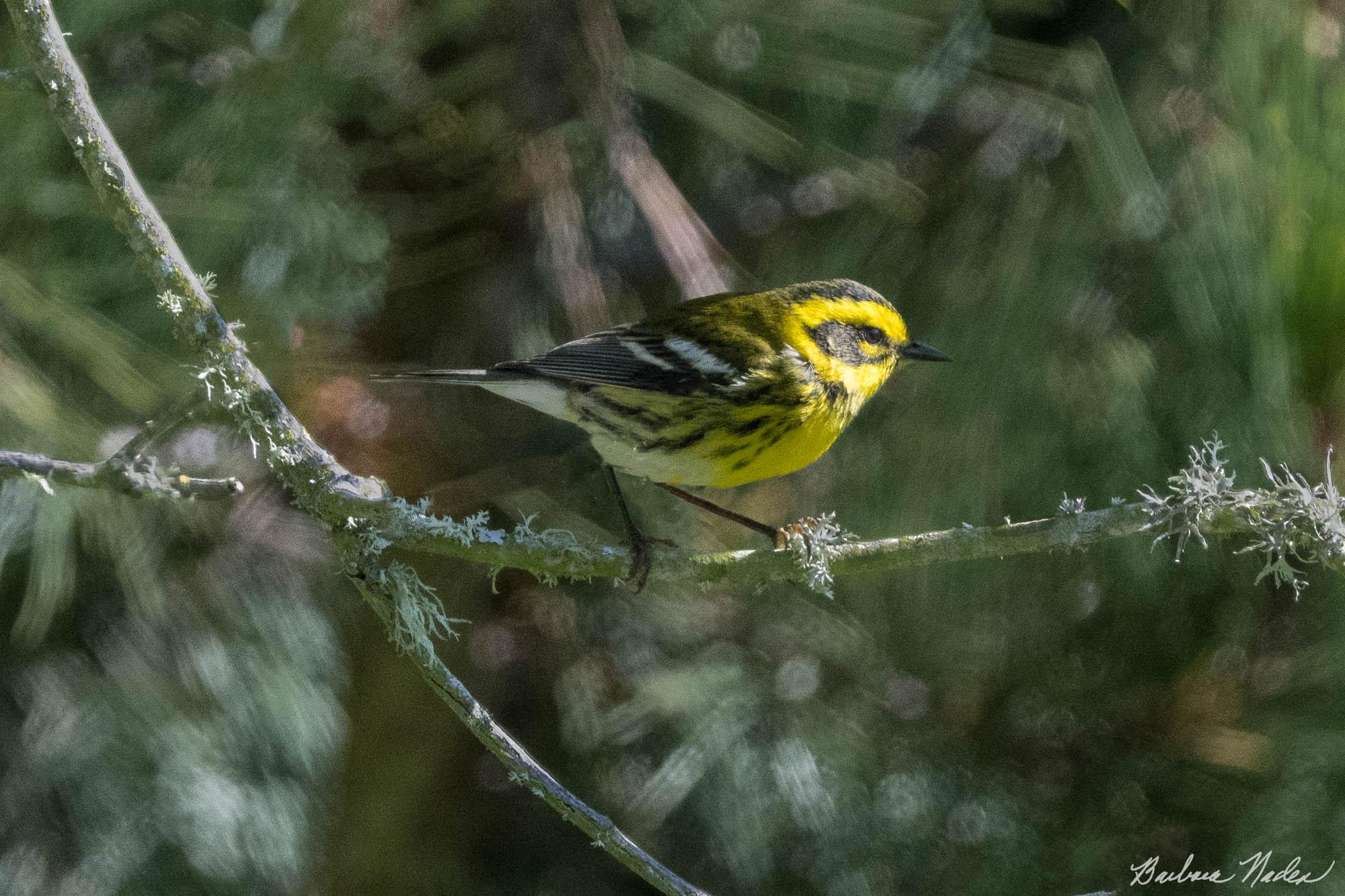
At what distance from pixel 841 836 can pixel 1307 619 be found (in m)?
0.81

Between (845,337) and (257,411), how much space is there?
2.91 feet

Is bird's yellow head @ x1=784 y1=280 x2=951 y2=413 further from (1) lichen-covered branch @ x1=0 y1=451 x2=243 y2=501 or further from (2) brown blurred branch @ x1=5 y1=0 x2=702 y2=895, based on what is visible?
(1) lichen-covered branch @ x1=0 y1=451 x2=243 y2=501

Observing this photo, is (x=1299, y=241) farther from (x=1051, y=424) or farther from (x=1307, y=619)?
(x=1307, y=619)

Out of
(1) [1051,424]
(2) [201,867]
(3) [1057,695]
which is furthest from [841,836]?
(2) [201,867]

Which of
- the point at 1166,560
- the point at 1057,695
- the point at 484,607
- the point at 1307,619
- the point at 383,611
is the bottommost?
the point at 1057,695

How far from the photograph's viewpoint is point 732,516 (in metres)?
1.87

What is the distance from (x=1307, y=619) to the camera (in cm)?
163

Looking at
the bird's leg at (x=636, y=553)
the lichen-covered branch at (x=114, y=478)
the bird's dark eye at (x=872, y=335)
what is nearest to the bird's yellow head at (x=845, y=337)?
the bird's dark eye at (x=872, y=335)

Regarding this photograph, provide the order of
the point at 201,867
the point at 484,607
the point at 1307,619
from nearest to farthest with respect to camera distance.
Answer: the point at 1307,619 → the point at 201,867 → the point at 484,607

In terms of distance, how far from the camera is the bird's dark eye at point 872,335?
1.74 metres

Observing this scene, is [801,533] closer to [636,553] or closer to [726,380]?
[636,553]

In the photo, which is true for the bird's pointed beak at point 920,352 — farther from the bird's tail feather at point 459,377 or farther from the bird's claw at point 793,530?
the bird's tail feather at point 459,377

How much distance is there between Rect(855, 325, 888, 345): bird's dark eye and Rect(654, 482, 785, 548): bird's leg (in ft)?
1.02
